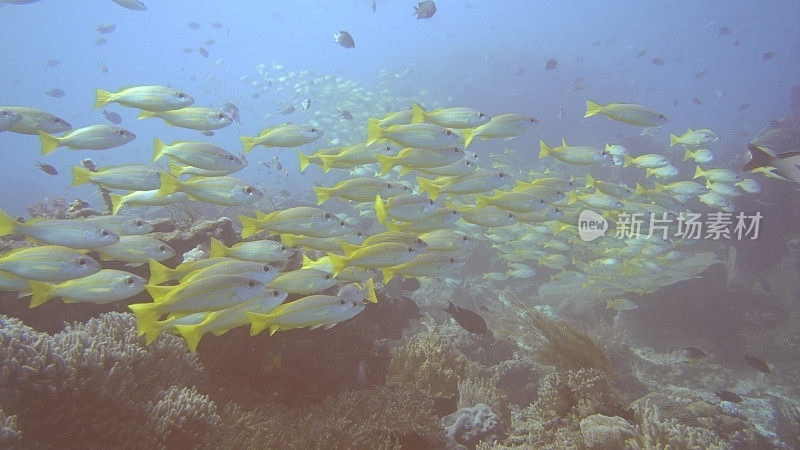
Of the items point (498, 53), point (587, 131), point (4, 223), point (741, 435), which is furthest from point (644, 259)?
point (498, 53)

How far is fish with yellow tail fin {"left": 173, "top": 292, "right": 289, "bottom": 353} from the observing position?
130 inches

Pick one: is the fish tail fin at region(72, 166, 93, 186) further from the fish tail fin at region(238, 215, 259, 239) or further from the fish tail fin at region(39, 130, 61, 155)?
the fish tail fin at region(238, 215, 259, 239)

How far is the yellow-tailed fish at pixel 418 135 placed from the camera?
517cm

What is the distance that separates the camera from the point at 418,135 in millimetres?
5195

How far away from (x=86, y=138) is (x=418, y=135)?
160 inches

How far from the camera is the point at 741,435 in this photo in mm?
4594

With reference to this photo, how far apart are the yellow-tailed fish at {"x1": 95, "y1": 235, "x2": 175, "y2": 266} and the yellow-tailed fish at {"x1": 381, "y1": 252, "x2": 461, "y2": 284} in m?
2.36

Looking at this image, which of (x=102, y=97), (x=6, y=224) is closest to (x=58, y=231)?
(x=6, y=224)

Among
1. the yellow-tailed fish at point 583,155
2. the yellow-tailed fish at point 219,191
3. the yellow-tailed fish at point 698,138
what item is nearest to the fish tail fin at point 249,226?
the yellow-tailed fish at point 219,191

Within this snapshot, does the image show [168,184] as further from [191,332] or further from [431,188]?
[431,188]

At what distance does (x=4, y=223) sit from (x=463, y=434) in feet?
16.4

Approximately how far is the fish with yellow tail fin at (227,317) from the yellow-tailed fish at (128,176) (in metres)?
2.02

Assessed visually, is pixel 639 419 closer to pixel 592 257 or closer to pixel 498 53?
pixel 592 257

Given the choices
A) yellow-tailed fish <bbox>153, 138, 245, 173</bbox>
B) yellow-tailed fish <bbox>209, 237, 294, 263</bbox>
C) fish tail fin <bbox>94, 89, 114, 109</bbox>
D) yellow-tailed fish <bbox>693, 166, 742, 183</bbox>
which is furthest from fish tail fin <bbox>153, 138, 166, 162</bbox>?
yellow-tailed fish <bbox>693, 166, 742, 183</bbox>
